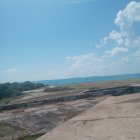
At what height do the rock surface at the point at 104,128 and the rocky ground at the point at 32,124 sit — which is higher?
the rock surface at the point at 104,128

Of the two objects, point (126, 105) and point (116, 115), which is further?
point (126, 105)

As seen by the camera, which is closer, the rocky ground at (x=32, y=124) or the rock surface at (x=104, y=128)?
the rock surface at (x=104, y=128)

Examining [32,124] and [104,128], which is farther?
[32,124]

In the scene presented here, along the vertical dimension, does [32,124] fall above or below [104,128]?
below

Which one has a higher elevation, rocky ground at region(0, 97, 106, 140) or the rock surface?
the rock surface

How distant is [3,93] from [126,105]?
33781 mm

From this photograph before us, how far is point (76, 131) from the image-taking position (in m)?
3.77

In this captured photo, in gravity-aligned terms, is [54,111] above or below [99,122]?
below

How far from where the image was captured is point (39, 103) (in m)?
21.1

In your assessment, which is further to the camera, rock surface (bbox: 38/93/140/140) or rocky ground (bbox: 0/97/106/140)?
rocky ground (bbox: 0/97/106/140)

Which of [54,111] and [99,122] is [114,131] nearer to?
[99,122]

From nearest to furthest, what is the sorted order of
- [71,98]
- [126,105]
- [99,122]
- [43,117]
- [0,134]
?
[99,122] < [126,105] < [0,134] < [43,117] < [71,98]

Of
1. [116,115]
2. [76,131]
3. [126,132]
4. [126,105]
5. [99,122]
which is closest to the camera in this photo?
[126,132]

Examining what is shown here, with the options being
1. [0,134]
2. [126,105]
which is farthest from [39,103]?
[126,105]
